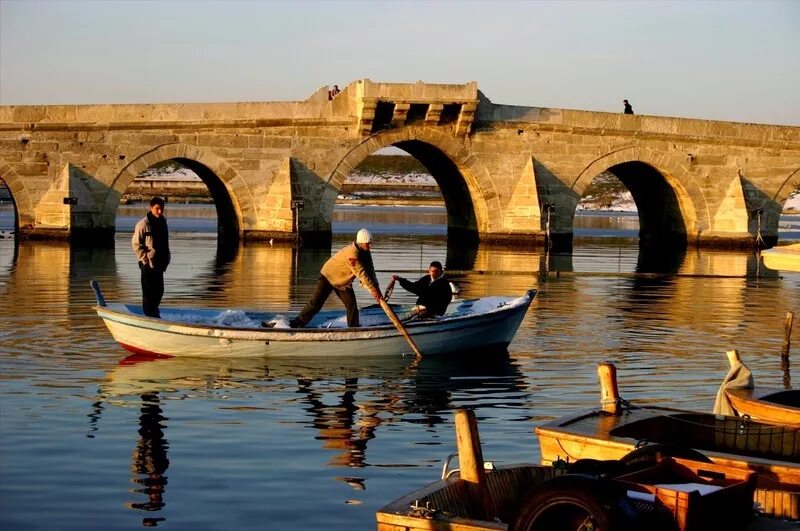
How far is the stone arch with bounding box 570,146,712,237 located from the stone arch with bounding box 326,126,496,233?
276 cm

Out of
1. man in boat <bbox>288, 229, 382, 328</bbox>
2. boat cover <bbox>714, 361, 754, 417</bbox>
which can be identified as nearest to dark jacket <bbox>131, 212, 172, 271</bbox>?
→ man in boat <bbox>288, 229, 382, 328</bbox>

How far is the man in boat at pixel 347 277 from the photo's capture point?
14.6 metres

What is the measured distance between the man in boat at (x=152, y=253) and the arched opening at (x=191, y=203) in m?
18.8

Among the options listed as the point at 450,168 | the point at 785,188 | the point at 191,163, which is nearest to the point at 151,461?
the point at 191,163

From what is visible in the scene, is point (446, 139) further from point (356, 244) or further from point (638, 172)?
point (356, 244)

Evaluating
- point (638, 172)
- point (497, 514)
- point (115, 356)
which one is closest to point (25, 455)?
point (497, 514)

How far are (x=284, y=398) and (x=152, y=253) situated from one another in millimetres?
3371

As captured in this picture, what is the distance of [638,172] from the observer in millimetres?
42000

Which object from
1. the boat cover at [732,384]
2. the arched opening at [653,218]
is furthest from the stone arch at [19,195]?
the boat cover at [732,384]

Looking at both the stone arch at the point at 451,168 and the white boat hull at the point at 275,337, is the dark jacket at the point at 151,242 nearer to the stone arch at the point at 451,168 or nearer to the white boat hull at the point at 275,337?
the white boat hull at the point at 275,337

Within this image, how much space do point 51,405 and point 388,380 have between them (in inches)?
142

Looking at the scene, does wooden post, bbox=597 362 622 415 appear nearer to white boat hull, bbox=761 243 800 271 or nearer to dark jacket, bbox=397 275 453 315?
white boat hull, bbox=761 243 800 271

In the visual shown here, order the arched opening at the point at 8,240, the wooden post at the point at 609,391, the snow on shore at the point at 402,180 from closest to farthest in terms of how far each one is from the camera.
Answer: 1. the wooden post at the point at 609,391
2. the arched opening at the point at 8,240
3. the snow on shore at the point at 402,180

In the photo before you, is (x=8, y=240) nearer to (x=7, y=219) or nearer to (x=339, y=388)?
(x=7, y=219)
